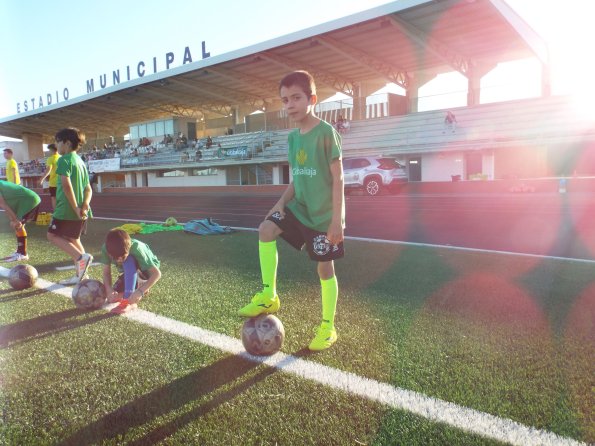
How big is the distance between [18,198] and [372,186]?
15.8 metres

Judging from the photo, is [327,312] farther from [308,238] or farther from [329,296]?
[308,238]

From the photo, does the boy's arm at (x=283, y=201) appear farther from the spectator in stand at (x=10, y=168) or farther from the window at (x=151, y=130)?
the window at (x=151, y=130)

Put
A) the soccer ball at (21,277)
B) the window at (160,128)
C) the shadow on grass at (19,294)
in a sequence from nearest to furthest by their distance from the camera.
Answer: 1. the shadow on grass at (19,294)
2. the soccer ball at (21,277)
3. the window at (160,128)

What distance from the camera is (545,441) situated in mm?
1971

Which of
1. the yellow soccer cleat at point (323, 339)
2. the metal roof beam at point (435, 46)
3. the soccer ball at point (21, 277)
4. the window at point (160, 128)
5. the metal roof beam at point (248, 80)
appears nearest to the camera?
the yellow soccer cleat at point (323, 339)

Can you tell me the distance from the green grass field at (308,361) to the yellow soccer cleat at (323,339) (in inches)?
2.7

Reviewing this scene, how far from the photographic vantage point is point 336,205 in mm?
2998

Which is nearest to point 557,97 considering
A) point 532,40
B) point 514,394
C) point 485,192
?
point 532,40

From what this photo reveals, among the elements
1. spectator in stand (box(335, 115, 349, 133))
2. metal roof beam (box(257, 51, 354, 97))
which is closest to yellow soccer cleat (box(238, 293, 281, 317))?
spectator in stand (box(335, 115, 349, 133))

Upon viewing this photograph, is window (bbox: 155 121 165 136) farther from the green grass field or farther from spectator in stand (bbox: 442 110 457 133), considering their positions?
the green grass field

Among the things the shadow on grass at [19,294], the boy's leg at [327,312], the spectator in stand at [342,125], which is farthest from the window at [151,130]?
the boy's leg at [327,312]

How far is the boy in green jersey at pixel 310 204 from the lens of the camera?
3000mm

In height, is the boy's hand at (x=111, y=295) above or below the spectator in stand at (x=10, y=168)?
below

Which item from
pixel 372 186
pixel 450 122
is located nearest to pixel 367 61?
pixel 450 122
